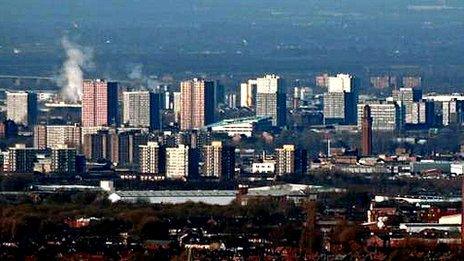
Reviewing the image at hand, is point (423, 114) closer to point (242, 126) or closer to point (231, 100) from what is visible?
point (242, 126)

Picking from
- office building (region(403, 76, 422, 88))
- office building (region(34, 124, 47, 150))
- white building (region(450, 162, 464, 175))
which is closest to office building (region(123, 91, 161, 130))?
office building (region(34, 124, 47, 150))

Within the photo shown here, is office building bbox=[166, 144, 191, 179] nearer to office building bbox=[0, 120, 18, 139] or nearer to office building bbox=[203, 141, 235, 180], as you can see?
office building bbox=[203, 141, 235, 180]

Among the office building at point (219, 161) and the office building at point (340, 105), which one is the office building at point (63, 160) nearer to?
the office building at point (219, 161)

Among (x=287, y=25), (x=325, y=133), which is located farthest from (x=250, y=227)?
(x=287, y=25)

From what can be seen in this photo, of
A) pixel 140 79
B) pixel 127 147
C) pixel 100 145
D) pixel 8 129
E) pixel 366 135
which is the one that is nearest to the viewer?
pixel 127 147

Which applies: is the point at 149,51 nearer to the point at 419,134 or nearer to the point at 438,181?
the point at 419,134

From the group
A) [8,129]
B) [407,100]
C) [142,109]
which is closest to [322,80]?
[407,100]

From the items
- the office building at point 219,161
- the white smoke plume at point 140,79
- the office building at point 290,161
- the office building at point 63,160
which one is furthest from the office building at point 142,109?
the office building at point 219,161
